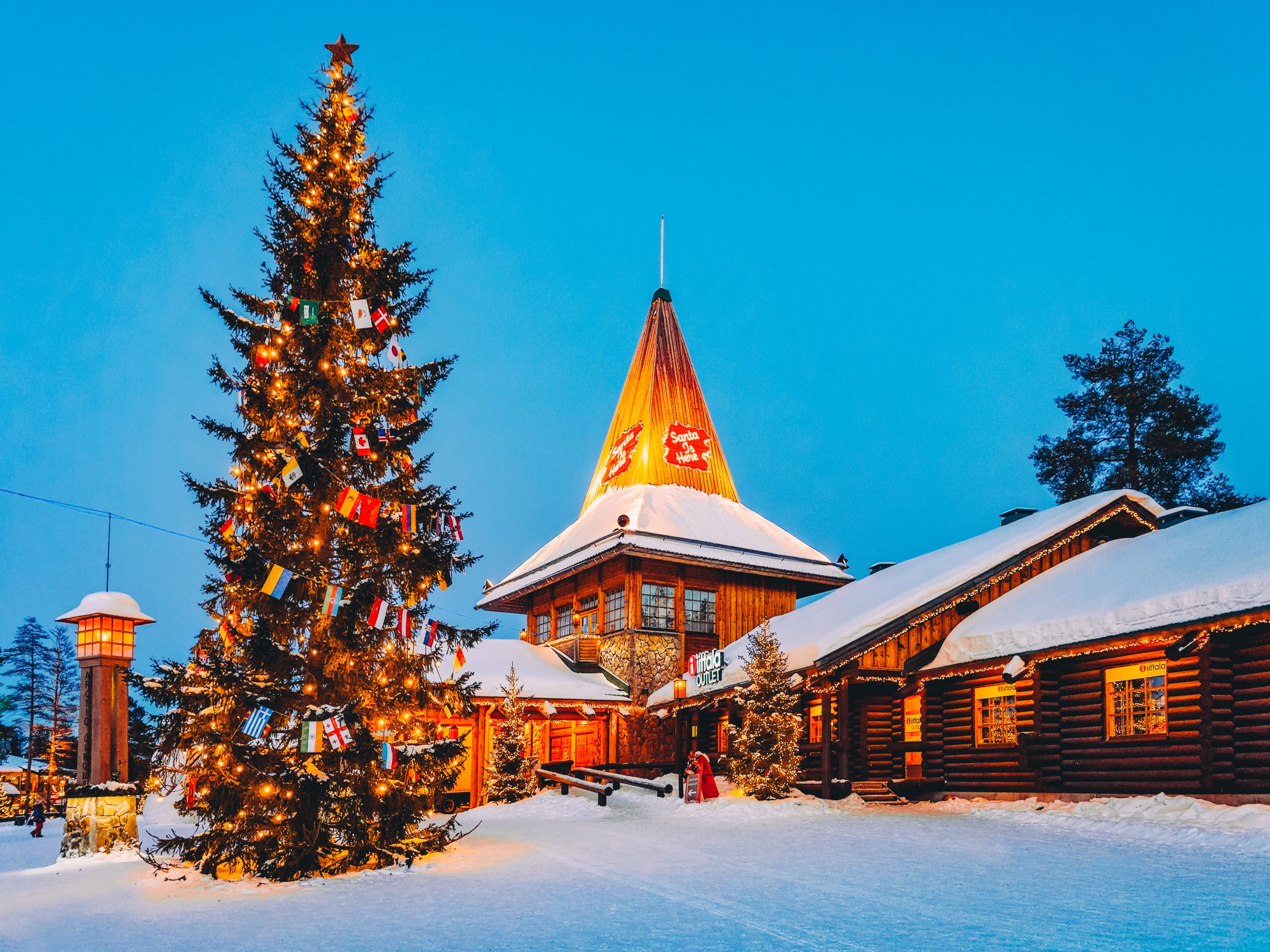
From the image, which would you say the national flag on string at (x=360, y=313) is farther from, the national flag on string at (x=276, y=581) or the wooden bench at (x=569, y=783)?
the wooden bench at (x=569, y=783)

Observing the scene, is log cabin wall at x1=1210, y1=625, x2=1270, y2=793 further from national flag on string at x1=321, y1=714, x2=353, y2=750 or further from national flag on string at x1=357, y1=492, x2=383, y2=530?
national flag on string at x1=321, y1=714, x2=353, y2=750

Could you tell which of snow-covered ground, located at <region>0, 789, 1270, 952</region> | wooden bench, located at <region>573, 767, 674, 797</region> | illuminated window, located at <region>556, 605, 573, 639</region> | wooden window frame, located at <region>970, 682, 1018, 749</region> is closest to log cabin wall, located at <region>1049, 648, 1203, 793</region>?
snow-covered ground, located at <region>0, 789, 1270, 952</region>

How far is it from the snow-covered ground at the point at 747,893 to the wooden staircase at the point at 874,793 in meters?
4.57

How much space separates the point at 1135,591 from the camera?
59.2 ft

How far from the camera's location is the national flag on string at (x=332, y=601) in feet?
42.8

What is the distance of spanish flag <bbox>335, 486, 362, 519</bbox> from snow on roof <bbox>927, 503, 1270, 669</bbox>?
1213cm

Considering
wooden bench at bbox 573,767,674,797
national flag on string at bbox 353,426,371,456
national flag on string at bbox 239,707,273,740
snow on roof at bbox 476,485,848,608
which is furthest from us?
snow on roof at bbox 476,485,848,608

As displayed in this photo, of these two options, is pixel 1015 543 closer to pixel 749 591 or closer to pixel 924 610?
pixel 924 610

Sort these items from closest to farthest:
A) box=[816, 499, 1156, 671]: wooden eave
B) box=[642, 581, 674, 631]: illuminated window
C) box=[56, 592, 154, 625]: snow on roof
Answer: box=[56, 592, 154, 625]: snow on roof
box=[816, 499, 1156, 671]: wooden eave
box=[642, 581, 674, 631]: illuminated window

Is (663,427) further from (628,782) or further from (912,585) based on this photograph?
(628,782)

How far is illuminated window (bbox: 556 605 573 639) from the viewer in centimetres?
3794

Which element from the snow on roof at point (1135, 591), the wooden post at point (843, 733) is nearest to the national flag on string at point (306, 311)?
the snow on roof at point (1135, 591)

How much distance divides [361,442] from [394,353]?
1426 millimetres

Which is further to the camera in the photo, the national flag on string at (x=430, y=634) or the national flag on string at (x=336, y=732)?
the national flag on string at (x=430, y=634)
